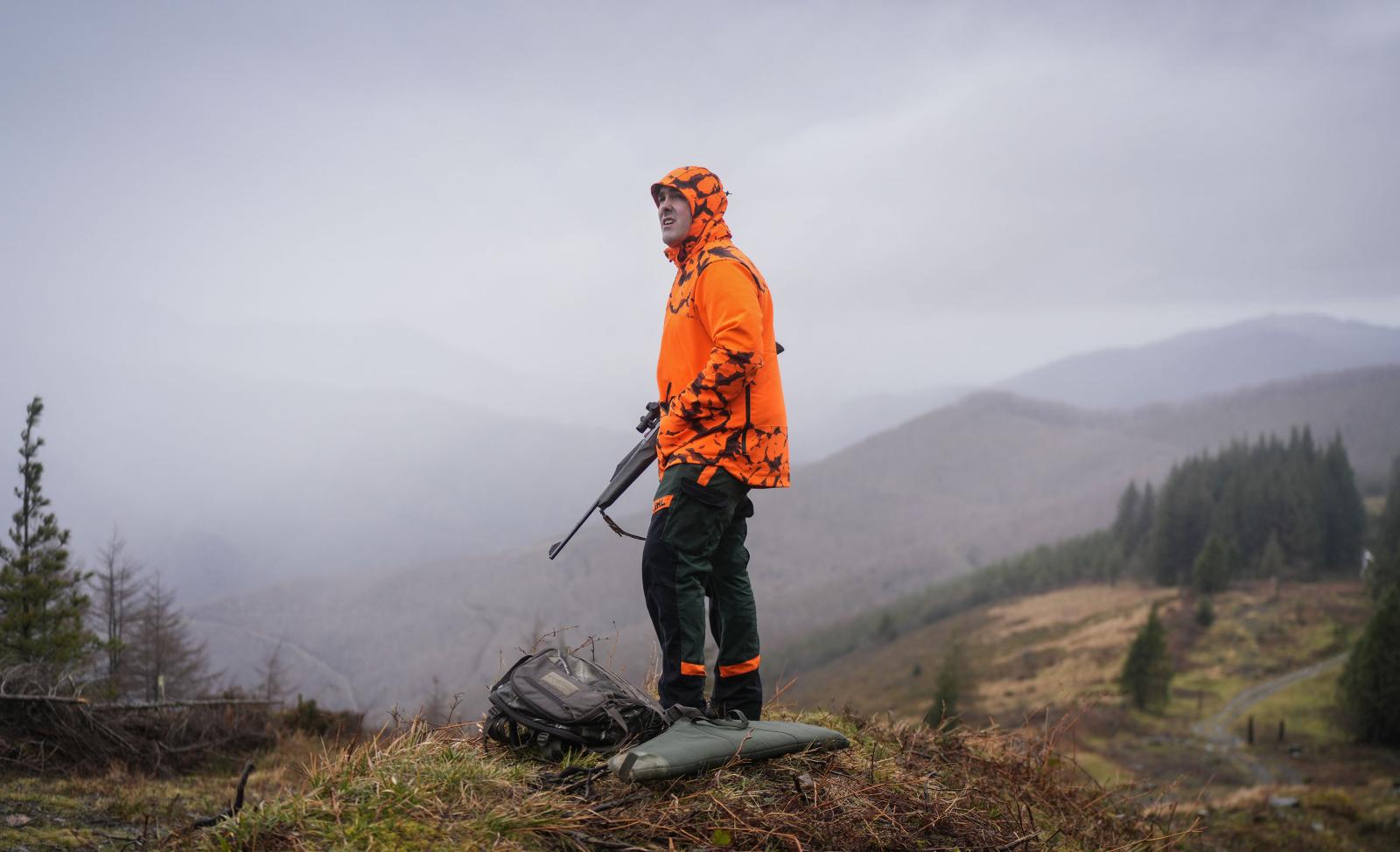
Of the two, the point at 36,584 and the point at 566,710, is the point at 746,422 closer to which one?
the point at 566,710

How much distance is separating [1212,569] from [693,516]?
389 feet

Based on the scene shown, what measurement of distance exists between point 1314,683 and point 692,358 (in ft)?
329

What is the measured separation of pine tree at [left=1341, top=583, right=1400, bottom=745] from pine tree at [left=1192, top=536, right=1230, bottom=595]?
38.8 m

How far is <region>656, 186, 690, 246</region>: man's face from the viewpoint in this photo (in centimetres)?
520

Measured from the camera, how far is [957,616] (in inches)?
5832

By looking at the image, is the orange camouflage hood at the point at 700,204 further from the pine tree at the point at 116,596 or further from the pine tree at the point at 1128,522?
the pine tree at the point at 1128,522

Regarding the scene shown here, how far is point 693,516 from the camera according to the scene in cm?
470

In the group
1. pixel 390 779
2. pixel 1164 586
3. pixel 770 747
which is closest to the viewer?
pixel 390 779

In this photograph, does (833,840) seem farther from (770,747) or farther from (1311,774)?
(1311,774)

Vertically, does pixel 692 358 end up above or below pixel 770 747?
above

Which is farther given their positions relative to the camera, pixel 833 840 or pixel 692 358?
pixel 692 358

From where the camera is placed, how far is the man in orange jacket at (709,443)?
15.5 ft

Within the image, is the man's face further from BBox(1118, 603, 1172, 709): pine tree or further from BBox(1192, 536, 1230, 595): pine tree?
BBox(1192, 536, 1230, 595): pine tree

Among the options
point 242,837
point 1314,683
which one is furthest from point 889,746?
point 1314,683
